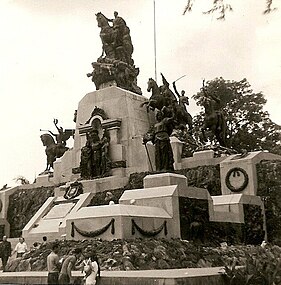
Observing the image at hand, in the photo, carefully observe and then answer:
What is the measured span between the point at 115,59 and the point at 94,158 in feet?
22.0

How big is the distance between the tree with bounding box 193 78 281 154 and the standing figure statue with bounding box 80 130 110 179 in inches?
567

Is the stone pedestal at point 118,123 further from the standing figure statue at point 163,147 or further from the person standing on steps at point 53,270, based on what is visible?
the person standing on steps at point 53,270

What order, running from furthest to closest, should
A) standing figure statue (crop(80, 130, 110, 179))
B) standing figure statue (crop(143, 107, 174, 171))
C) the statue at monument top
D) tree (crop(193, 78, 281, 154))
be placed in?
tree (crop(193, 78, 281, 154)), the statue at monument top, standing figure statue (crop(80, 130, 110, 179)), standing figure statue (crop(143, 107, 174, 171))

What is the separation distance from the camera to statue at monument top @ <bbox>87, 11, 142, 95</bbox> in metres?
30.8

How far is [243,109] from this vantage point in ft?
143

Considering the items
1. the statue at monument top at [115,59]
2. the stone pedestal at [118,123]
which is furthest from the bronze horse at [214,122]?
the statue at monument top at [115,59]

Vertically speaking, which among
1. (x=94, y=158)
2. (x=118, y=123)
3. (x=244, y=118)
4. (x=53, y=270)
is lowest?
(x=53, y=270)

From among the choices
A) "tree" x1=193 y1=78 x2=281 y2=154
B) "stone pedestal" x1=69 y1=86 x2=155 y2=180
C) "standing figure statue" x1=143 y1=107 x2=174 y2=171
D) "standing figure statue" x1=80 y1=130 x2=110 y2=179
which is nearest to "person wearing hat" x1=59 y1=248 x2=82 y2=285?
"standing figure statue" x1=143 y1=107 x2=174 y2=171

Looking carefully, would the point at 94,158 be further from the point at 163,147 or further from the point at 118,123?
the point at 163,147

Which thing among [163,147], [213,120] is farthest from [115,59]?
[163,147]

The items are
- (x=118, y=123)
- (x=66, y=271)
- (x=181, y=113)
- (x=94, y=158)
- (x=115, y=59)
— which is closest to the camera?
(x=66, y=271)

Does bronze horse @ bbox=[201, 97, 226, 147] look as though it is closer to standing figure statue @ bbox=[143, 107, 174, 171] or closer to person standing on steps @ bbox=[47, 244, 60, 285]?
standing figure statue @ bbox=[143, 107, 174, 171]

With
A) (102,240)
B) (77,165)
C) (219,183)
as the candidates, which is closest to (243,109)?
(77,165)

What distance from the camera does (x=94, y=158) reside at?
2767 centimetres
